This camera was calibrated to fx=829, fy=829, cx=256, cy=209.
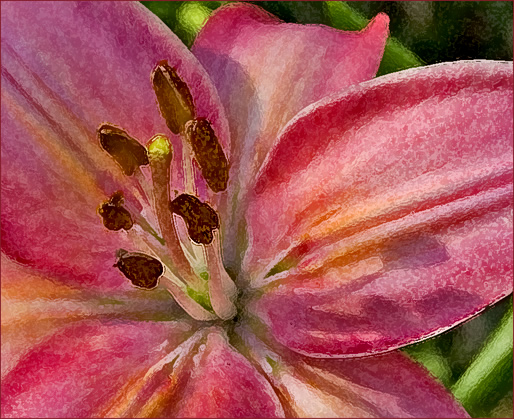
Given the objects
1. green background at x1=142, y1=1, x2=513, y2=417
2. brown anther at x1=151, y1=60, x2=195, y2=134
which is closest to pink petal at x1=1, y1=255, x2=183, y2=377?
brown anther at x1=151, y1=60, x2=195, y2=134

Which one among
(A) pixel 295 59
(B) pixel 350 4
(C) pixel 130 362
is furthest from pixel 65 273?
(B) pixel 350 4

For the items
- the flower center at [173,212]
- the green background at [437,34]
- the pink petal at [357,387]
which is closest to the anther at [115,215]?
the flower center at [173,212]

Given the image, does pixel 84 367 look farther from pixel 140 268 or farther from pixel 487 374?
pixel 487 374

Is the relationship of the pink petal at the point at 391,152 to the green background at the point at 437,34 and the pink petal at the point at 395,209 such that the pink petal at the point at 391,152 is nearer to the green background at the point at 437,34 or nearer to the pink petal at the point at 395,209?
the pink petal at the point at 395,209


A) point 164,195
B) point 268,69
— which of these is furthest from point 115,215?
point 268,69

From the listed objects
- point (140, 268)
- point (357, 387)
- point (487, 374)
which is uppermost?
point (140, 268)

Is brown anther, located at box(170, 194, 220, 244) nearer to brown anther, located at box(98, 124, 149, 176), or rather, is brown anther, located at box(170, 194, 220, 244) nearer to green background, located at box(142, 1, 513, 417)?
brown anther, located at box(98, 124, 149, 176)

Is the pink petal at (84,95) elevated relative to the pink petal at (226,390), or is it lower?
elevated
